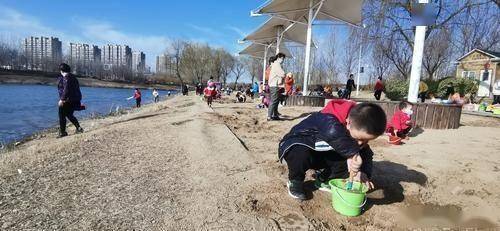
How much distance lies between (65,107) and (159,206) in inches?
216

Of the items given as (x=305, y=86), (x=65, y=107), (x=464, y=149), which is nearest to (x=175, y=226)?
(x=464, y=149)

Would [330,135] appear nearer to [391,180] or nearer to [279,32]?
[391,180]

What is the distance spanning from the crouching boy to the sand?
26 centimetres

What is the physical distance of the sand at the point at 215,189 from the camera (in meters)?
2.53

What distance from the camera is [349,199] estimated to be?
8.58 feet

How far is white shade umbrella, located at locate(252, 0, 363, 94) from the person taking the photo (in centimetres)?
1245

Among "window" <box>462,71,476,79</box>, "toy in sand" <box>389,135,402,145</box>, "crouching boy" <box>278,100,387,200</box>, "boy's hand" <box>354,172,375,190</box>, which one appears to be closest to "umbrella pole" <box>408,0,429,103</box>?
"toy in sand" <box>389,135,402,145</box>

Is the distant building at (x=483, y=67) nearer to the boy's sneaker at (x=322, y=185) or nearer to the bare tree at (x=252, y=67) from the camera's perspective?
the boy's sneaker at (x=322, y=185)

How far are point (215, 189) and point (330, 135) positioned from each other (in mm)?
1172

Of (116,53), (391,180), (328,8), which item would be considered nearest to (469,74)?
(328,8)

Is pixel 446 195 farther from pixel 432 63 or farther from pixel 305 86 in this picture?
pixel 432 63

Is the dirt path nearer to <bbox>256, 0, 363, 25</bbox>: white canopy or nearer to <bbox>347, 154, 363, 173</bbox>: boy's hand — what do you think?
<bbox>347, 154, 363, 173</bbox>: boy's hand

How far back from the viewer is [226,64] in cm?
7788

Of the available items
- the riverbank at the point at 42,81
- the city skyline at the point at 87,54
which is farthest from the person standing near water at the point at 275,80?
the city skyline at the point at 87,54
